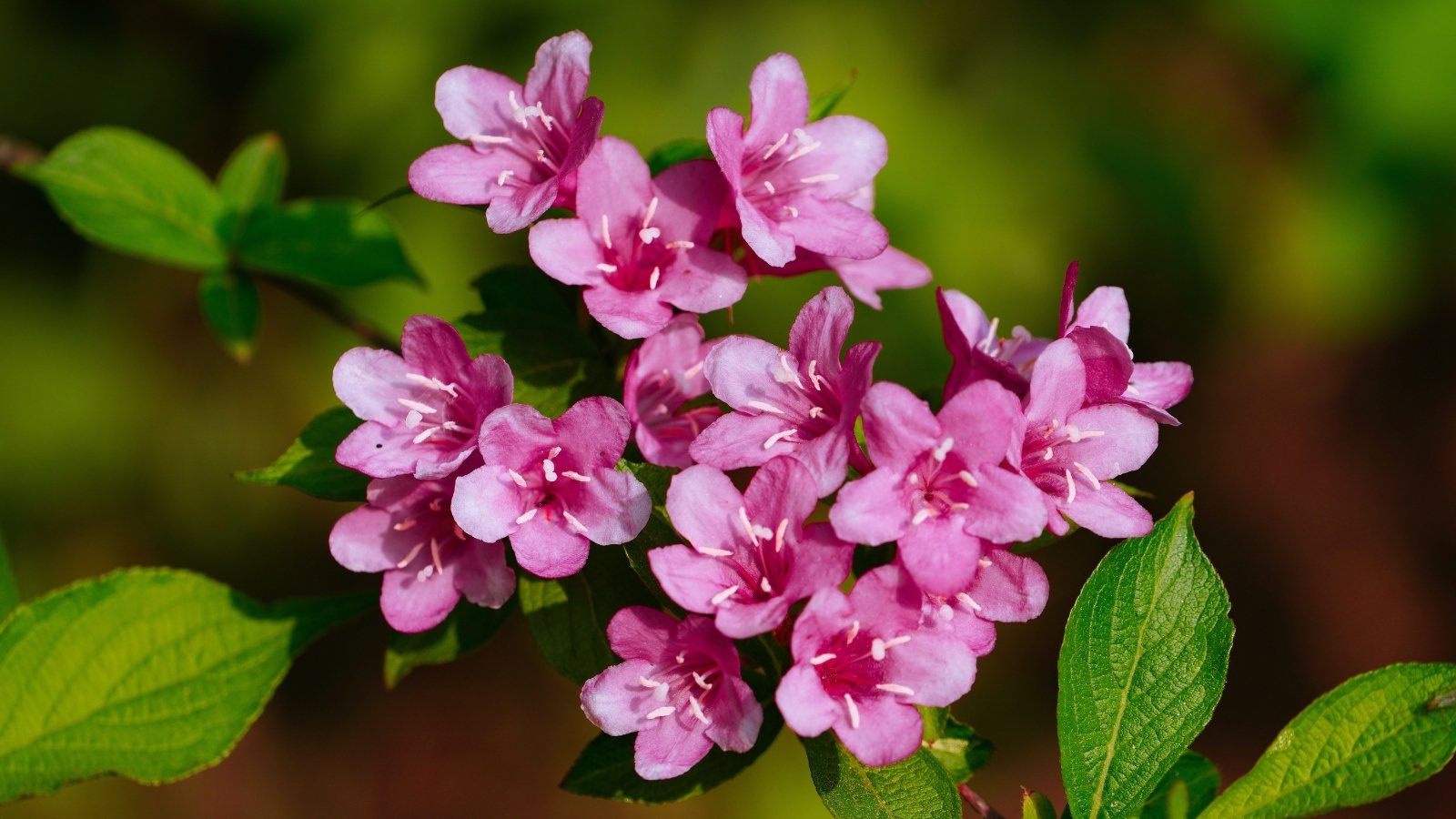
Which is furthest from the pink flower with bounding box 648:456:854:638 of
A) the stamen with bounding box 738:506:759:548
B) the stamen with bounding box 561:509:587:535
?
the stamen with bounding box 561:509:587:535

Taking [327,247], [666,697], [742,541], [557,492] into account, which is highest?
[742,541]

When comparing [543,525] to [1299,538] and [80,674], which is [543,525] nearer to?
[80,674]

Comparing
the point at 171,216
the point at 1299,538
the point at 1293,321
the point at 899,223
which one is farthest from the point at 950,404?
the point at 1299,538

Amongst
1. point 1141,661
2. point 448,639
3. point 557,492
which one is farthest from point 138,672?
point 1141,661

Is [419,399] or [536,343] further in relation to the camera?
[536,343]

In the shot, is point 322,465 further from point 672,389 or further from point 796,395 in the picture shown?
point 796,395

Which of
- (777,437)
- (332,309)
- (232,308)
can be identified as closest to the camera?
(777,437)

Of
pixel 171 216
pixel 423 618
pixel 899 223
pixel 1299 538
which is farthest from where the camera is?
pixel 1299 538
